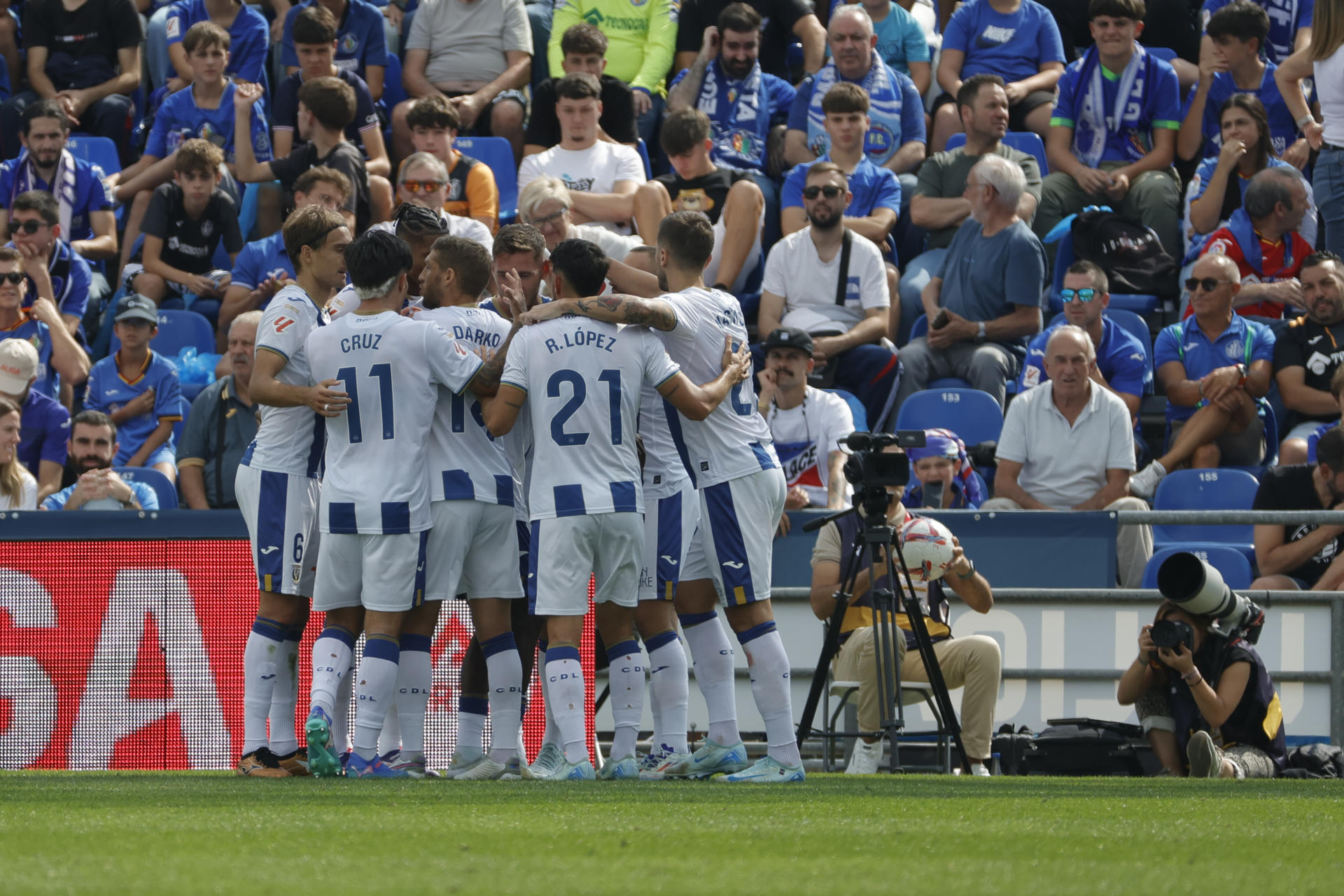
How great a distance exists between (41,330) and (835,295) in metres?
5.20

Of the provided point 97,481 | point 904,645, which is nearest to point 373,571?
point 904,645

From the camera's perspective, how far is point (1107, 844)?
4469 millimetres

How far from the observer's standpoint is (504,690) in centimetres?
681

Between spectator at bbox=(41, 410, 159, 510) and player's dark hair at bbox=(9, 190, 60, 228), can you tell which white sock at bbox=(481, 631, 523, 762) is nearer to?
spectator at bbox=(41, 410, 159, 510)

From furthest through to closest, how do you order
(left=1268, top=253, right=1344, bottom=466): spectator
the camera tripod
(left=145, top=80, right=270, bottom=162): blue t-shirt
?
(left=145, top=80, right=270, bottom=162): blue t-shirt
(left=1268, top=253, right=1344, bottom=466): spectator
the camera tripod

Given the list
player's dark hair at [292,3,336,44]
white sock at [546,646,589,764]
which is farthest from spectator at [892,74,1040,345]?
white sock at [546,646,589,764]

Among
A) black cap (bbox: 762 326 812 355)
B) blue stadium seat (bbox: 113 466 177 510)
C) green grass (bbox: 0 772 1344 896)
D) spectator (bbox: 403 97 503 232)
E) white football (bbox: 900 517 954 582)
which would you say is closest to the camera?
green grass (bbox: 0 772 1344 896)

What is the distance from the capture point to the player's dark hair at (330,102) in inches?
453

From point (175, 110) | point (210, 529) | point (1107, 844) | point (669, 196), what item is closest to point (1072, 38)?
point (669, 196)

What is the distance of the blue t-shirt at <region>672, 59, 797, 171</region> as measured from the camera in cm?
1298

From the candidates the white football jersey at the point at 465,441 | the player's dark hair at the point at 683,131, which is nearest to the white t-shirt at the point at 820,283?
the player's dark hair at the point at 683,131

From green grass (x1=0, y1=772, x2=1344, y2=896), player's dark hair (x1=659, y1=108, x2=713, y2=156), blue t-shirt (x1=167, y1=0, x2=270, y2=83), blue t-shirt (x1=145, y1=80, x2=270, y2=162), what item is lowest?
green grass (x1=0, y1=772, x2=1344, y2=896)

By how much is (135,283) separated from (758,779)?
734cm

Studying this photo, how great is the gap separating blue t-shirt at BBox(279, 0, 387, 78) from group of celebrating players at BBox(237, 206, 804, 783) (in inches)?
275
